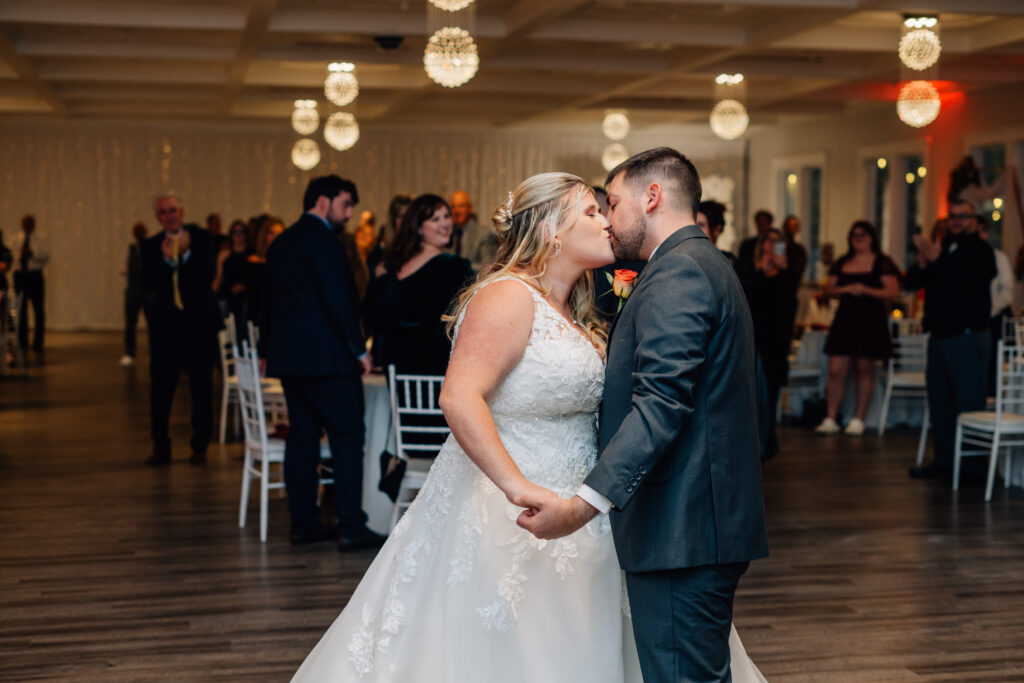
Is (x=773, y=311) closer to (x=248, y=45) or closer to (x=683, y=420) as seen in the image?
(x=248, y=45)

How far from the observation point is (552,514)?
2186 mm

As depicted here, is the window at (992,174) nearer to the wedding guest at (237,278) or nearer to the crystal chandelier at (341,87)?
the crystal chandelier at (341,87)

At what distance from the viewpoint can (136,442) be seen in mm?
7793

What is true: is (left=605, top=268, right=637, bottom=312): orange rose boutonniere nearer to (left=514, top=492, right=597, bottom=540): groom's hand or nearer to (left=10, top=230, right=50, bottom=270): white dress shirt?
(left=514, top=492, right=597, bottom=540): groom's hand

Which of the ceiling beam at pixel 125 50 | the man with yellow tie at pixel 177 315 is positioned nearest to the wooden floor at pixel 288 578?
the man with yellow tie at pixel 177 315

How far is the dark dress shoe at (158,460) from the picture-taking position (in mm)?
6980

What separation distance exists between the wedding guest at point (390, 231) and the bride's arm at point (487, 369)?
3530mm

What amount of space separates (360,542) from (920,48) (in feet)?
17.4

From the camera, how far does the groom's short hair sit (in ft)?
7.30

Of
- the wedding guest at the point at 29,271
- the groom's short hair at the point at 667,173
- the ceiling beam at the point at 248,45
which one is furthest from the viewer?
the wedding guest at the point at 29,271

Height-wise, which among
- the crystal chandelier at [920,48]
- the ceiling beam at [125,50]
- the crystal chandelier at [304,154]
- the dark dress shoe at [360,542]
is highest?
the ceiling beam at [125,50]

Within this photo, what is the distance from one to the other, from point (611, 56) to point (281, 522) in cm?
703

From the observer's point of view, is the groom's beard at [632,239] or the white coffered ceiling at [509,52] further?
the white coffered ceiling at [509,52]

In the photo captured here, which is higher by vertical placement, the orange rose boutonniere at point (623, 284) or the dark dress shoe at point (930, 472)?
the orange rose boutonniere at point (623, 284)
